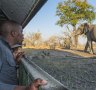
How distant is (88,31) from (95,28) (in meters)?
0.75

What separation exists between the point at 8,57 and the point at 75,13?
149ft

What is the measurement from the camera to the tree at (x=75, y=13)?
4650 cm

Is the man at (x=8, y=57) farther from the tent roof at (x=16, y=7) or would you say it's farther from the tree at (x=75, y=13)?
the tree at (x=75, y=13)

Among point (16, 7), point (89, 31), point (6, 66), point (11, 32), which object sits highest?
point (89, 31)

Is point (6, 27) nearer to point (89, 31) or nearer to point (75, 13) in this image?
point (89, 31)

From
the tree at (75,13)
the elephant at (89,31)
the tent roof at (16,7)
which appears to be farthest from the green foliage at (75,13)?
the tent roof at (16,7)

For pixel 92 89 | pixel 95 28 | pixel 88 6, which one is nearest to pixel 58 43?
pixel 95 28

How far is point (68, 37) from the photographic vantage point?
37.9m

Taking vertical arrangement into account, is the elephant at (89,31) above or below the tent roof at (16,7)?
above

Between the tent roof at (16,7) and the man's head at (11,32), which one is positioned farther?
the tent roof at (16,7)

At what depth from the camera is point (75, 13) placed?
47.8 metres

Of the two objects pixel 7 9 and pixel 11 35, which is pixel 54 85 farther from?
pixel 7 9

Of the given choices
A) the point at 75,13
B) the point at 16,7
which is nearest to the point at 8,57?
the point at 16,7

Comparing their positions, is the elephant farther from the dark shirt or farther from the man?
the dark shirt
